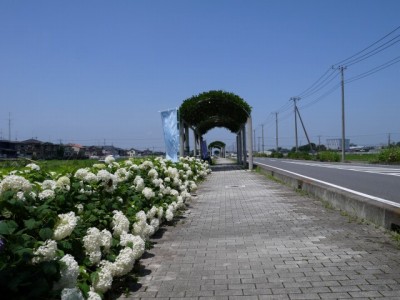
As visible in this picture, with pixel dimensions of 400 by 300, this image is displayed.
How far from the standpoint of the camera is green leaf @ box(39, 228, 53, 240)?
10.4 feet

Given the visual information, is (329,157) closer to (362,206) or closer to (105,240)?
(362,206)

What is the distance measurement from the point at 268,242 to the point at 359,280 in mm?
1929

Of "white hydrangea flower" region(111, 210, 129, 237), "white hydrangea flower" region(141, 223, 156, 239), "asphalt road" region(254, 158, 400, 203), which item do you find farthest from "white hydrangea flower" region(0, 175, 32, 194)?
"asphalt road" region(254, 158, 400, 203)

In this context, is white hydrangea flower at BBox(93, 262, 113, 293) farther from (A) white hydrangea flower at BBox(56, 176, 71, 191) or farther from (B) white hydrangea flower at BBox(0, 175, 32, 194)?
(A) white hydrangea flower at BBox(56, 176, 71, 191)

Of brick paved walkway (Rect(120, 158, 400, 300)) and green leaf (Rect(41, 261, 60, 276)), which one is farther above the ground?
green leaf (Rect(41, 261, 60, 276))

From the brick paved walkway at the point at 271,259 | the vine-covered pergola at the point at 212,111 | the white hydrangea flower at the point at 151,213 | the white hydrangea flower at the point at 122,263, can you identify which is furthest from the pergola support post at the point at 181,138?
the white hydrangea flower at the point at 122,263

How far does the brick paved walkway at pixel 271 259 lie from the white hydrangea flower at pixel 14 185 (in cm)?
150

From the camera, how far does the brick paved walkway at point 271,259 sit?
4.02 m

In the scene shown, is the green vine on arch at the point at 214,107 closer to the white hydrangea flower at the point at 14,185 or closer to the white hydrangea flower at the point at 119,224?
the white hydrangea flower at the point at 119,224

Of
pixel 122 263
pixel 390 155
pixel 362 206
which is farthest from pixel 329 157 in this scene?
pixel 122 263

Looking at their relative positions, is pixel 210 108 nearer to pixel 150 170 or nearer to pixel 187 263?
pixel 150 170

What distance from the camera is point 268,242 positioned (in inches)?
237

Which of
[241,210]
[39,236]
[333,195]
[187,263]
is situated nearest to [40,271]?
[39,236]

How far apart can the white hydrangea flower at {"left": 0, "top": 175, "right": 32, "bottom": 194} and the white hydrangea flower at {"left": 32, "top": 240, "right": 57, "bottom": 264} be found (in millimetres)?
839
